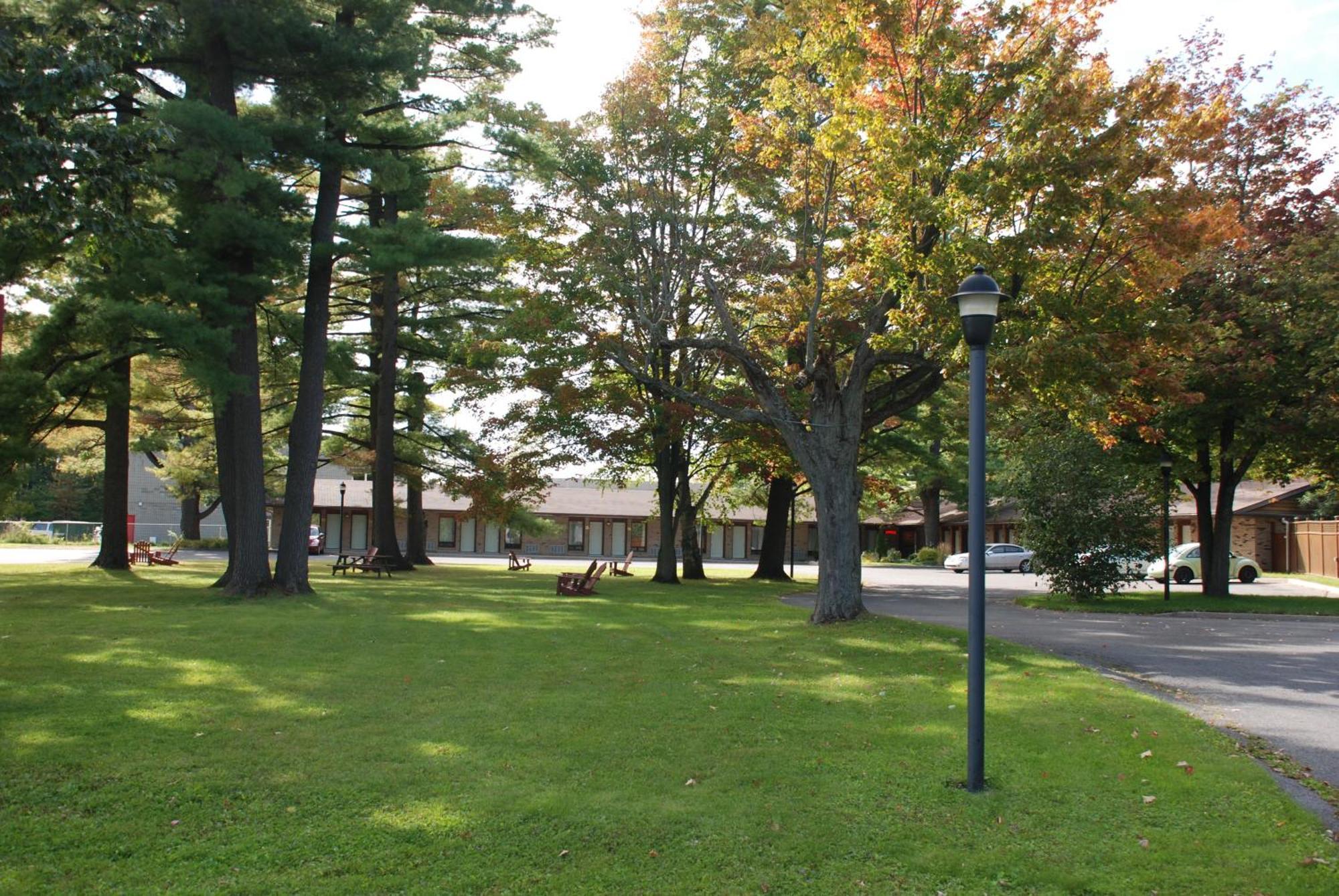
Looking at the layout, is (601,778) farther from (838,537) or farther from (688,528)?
(688,528)

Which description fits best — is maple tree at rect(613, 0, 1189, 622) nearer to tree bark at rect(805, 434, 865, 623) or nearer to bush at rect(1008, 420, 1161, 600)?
tree bark at rect(805, 434, 865, 623)

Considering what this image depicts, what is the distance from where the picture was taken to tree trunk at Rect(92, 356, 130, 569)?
85.7 ft

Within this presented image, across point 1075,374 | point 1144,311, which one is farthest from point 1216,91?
point 1075,374

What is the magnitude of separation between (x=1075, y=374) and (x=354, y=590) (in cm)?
1604

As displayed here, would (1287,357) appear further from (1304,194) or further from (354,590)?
(354,590)

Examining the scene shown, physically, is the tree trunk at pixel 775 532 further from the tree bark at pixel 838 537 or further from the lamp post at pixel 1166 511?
the tree bark at pixel 838 537

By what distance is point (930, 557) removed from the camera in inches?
2126

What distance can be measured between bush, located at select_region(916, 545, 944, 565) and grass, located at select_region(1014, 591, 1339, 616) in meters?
27.9

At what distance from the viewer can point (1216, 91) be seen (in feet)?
81.8

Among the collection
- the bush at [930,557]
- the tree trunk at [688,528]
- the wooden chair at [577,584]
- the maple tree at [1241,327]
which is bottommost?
the bush at [930,557]

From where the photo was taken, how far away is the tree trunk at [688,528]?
31.8m

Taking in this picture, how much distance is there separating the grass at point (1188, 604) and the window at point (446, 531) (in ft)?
134

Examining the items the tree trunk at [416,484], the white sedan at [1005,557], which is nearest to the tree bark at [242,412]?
the tree trunk at [416,484]

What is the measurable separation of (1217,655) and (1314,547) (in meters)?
29.0
